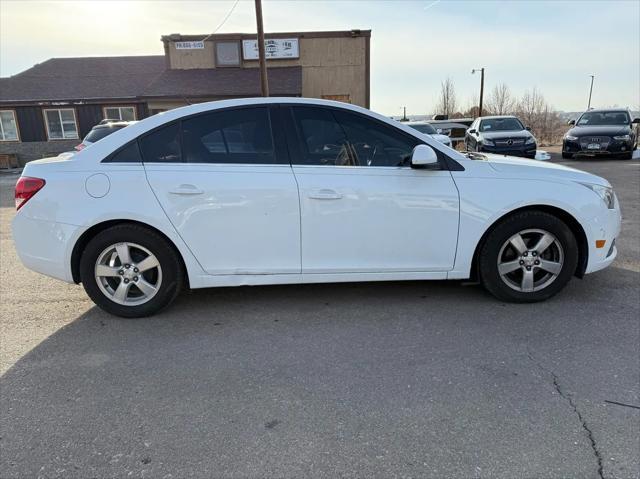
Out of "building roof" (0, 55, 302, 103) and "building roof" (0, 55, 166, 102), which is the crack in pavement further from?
"building roof" (0, 55, 166, 102)

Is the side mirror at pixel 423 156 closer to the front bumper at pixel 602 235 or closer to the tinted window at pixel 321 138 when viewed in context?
the tinted window at pixel 321 138

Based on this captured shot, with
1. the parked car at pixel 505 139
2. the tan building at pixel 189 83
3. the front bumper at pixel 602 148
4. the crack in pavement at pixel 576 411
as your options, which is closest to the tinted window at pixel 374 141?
the crack in pavement at pixel 576 411

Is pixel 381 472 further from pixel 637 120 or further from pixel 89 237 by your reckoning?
pixel 637 120

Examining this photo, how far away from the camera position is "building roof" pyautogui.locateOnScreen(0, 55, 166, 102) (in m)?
→ 23.6

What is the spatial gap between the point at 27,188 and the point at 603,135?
55.7ft

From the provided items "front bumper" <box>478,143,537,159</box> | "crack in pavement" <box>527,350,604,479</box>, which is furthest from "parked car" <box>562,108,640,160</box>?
"crack in pavement" <box>527,350,604,479</box>

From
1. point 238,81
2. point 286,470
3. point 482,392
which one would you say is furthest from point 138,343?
point 238,81

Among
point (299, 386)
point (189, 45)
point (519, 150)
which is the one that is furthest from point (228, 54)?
point (299, 386)

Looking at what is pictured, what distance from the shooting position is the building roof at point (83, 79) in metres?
23.6

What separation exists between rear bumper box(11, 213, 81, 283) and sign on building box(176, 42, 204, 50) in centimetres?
2269

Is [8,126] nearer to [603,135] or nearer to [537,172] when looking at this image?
[603,135]

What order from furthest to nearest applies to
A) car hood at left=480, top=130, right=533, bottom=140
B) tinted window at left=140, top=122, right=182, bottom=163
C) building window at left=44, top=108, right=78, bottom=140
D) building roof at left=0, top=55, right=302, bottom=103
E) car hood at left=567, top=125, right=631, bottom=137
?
building window at left=44, top=108, right=78, bottom=140
building roof at left=0, top=55, right=302, bottom=103
car hood at left=567, top=125, right=631, bottom=137
car hood at left=480, top=130, right=533, bottom=140
tinted window at left=140, top=122, right=182, bottom=163

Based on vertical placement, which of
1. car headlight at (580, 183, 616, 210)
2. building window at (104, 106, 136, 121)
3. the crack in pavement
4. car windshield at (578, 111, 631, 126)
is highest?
building window at (104, 106, 136, 121)

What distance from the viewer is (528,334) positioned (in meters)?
3.38
